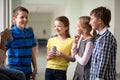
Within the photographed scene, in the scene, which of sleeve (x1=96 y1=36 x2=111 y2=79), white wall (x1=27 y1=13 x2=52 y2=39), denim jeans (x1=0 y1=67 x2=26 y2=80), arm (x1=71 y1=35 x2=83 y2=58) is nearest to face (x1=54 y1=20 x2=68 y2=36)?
arm (x1=71 y1=35 x2=83 y2=58)

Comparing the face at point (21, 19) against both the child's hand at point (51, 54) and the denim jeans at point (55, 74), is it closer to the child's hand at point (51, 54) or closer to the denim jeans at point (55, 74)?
the child's hand at point (51, 54)

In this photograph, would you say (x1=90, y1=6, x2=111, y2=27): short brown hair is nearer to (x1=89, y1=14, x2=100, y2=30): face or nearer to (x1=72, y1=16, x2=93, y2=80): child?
(x1=89, y1=14, x2=100, y2=30): face

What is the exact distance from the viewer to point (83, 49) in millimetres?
1793

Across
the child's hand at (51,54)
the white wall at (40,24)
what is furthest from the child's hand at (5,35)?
the white wall at (40,24)

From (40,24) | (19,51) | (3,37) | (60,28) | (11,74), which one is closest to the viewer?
(11,74)

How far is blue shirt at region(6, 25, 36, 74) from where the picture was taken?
1.70 meters

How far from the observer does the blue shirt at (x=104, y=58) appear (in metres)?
1.49

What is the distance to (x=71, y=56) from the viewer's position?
1.87 meters

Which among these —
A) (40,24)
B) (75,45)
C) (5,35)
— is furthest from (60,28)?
(40,24)

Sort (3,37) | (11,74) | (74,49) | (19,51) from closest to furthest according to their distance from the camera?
1. (11,74)
2. (3,37)
3. (19,51)
4. (74,49)

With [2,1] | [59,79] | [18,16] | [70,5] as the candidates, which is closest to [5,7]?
[2,1]

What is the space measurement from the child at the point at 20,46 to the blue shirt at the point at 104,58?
53 centimetres

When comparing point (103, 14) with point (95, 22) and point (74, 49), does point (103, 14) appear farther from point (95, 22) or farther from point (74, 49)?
point (74, 49)

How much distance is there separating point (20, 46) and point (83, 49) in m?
0.49
